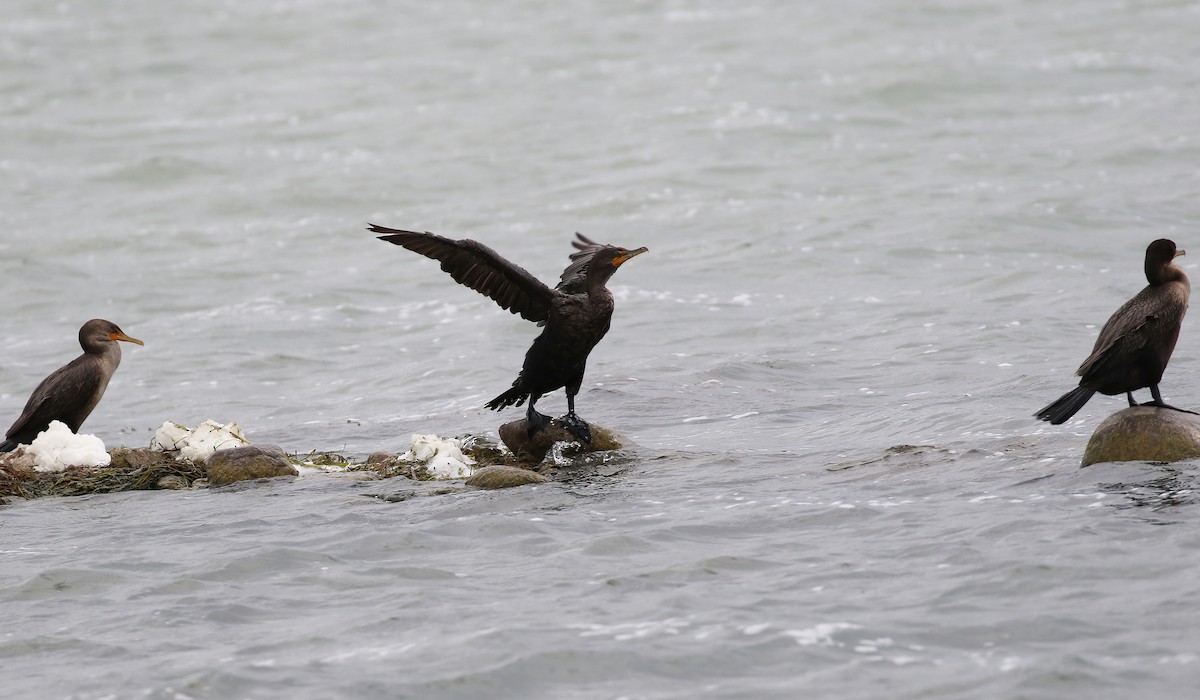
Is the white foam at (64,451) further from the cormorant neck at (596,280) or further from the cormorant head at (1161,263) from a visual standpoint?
the cormorant head at (1161,263)

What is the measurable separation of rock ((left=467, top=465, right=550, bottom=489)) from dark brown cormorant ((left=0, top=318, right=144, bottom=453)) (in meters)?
3.10

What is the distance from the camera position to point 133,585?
6770 mm

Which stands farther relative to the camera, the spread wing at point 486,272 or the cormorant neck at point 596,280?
the cormorant neck at point 596,280

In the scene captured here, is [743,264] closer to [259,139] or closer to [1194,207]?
[1194,207]

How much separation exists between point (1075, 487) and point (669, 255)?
33.2ft

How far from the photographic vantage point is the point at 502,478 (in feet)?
26.5

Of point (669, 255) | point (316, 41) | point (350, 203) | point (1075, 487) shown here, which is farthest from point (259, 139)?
point (1075, 487)

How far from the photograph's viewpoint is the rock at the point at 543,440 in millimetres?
8914

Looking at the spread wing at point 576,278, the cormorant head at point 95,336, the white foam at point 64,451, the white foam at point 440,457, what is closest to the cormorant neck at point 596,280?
the spread wing at point 576,278

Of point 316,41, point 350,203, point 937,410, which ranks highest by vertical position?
point 316,41

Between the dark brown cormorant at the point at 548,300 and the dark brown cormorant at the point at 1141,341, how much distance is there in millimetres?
2515

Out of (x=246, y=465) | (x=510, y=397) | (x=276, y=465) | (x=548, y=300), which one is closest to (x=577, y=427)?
(x=510, y=397)

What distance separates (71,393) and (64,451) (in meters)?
0.88

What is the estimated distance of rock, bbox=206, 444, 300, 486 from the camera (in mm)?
8594
